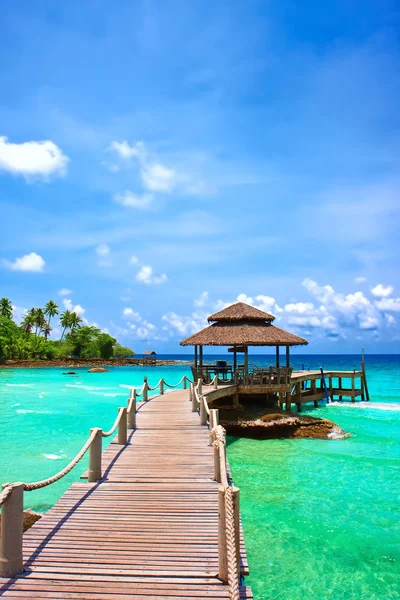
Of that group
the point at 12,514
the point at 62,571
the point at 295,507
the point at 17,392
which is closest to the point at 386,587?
the point at 295,507

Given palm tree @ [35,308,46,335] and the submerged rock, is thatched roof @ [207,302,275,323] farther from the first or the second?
palm tree @ [35,308,46,335]

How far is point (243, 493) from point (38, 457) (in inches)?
341

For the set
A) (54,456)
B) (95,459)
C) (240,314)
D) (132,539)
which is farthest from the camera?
(240,314)

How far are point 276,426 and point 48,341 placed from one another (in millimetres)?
82200

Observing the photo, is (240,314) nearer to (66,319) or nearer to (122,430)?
(122,430)

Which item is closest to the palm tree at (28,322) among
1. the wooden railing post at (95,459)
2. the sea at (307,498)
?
the sea at (307,498)

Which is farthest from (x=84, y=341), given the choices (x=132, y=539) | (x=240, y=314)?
(x=132, y=539)

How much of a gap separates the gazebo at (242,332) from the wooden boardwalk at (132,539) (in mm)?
12550

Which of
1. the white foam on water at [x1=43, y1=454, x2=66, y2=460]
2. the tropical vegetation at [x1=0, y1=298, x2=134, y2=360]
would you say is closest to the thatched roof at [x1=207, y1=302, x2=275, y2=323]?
the white foam on water at [x1=43, y1=454, x2=66, y2=460]

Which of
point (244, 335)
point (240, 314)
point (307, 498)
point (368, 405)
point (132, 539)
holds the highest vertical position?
point (240, 314)

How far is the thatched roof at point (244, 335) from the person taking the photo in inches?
845

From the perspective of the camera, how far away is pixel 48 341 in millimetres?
92875

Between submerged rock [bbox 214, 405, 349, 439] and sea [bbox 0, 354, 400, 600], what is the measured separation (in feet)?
2.37

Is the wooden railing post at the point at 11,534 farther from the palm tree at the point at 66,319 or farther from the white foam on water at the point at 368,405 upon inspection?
the palm tree at the point at 66,319
